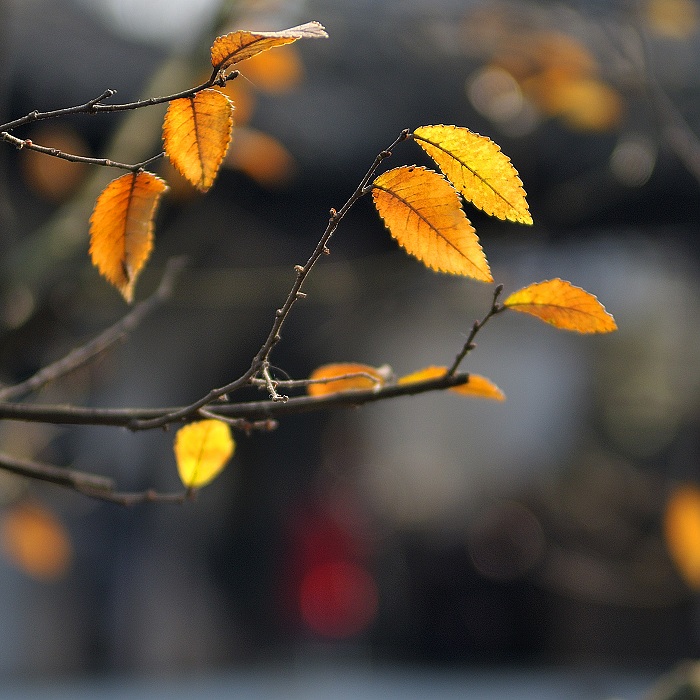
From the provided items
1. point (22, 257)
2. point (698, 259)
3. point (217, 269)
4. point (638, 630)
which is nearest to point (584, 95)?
point (22, 257)

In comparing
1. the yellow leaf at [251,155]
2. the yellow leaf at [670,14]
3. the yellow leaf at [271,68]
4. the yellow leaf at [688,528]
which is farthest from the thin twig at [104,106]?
the yellow leaf at [670,14]

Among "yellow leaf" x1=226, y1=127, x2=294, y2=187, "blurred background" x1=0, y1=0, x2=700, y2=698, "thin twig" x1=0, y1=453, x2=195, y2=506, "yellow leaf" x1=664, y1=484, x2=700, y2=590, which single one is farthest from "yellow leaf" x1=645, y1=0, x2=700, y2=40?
"thin twig" x1=0, y1=453, x2=195, y2=506

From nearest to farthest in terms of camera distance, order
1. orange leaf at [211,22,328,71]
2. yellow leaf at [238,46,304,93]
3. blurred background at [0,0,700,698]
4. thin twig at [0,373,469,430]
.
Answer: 1. orange leaf at [211,22,328,71]
2. thin twig at [0,373,469,430]
3. yellow leaf at [238,46,304,93]
4. blurred background at [0,0,700,698]

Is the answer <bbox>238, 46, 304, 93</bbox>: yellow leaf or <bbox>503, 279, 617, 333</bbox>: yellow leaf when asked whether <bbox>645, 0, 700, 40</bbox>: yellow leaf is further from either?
<bbox>503, 279, 617, 333</bbox>: yellow leaf

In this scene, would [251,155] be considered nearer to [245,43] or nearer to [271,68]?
[271,68]

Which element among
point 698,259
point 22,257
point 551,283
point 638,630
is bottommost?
point 638,630

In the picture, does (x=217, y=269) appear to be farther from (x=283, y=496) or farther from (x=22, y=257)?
(x=22, y=257)
